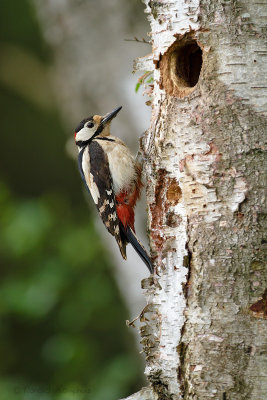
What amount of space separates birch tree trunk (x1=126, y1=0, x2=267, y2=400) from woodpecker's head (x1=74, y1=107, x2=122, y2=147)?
1327 mm

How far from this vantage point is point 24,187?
26.4 feet

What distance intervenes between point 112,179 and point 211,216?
1469 millimetres

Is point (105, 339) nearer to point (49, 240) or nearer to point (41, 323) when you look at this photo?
point (41, 323)

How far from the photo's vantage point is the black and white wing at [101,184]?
12.7ft

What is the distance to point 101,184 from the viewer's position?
4043mm

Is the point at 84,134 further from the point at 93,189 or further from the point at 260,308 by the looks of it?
the point at 260,308

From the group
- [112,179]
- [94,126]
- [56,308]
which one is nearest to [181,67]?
[112,179]

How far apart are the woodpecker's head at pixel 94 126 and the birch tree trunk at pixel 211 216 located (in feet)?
4.35

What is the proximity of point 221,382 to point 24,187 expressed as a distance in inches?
228

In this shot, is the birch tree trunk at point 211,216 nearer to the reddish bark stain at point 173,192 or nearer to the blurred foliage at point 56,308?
the reddish bark stain at point 173,192

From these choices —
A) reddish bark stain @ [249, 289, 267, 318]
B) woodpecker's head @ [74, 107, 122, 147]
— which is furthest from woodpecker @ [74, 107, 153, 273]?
reddish bark stain @ [249, 289, 267, 318]

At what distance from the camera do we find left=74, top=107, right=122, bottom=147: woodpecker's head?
166 inches

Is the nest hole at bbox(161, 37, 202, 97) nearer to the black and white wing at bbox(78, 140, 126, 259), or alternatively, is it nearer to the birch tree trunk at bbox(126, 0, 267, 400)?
the birch tree trunk at bbox(126, 0, 267, 400)

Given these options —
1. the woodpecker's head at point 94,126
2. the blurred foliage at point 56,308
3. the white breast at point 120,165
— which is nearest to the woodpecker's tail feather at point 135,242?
the white breast at point 120,165
